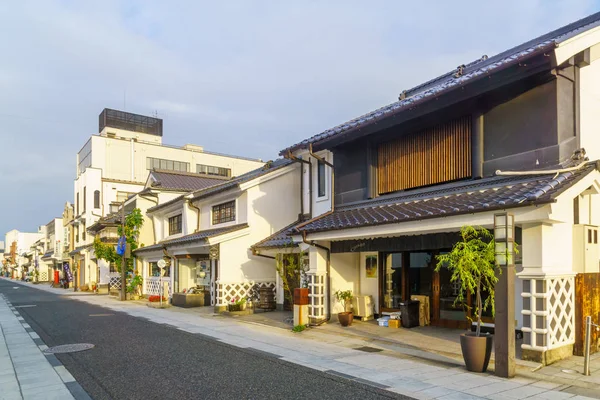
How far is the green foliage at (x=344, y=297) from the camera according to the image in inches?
563

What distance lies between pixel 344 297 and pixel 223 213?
29.6 feet

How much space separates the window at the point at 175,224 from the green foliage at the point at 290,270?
10069mm

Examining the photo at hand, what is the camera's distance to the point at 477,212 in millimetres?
8875

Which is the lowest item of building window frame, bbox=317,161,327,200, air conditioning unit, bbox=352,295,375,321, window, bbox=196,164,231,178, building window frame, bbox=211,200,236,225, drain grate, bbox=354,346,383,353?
drain grate, bbox=354,346,383,353

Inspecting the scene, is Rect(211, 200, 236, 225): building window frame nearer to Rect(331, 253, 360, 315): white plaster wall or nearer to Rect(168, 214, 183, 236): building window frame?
Rect(168, 214, 183, 236): building window frame

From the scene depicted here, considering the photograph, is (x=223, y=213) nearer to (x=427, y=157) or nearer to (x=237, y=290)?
(x=237, y=290)

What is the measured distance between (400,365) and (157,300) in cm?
1873

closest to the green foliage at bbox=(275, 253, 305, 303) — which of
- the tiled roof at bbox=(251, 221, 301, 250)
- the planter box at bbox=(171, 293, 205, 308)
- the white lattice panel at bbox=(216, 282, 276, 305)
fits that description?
the tiled roof at bbox=(251, 221, 301, 250)

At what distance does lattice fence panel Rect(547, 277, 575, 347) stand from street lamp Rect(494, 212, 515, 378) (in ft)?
3.51

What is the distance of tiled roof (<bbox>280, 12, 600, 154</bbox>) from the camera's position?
9297 mm

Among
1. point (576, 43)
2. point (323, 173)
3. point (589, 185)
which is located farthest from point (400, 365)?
point (323, 173)

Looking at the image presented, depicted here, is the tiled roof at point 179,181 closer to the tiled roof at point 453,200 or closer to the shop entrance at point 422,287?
the tiled roof at point 453,200

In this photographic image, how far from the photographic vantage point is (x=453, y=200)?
10492mm

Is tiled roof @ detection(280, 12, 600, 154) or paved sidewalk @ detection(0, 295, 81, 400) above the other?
tiled roof @ detection(280, 12, 600, 154)
